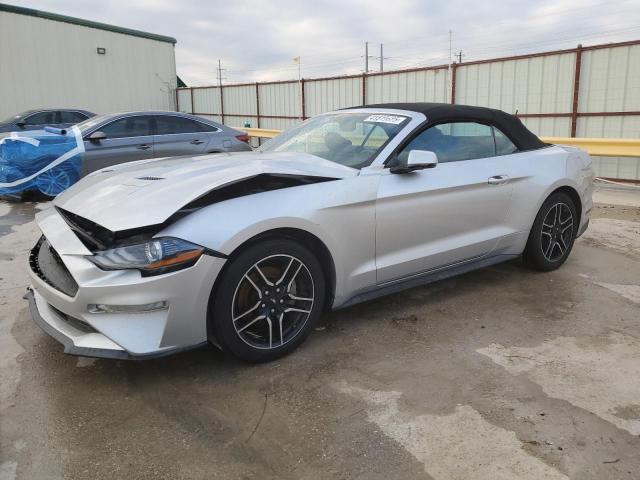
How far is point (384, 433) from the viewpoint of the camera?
241cm

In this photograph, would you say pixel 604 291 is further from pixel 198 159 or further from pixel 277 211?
pixel 198 159

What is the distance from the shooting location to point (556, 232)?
4594 mm

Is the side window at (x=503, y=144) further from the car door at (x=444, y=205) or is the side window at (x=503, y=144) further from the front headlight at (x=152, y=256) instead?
the front headlight at (x=152, y=256)

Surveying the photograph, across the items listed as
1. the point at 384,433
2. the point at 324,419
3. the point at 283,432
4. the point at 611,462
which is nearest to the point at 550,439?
the point at 611,462

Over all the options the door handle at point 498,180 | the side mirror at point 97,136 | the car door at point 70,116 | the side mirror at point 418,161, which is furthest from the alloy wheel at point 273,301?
the car door at point 70,116

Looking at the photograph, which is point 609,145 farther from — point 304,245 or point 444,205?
point 304,245

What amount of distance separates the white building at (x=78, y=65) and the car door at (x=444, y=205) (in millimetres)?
19162

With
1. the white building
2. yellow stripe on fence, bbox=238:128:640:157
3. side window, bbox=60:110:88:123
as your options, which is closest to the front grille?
yellow stripe on fence, bbox=238:128:640:157

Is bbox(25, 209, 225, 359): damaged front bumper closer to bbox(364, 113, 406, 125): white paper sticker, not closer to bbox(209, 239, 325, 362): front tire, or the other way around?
bbox(209, 239, 325, 362): front tire

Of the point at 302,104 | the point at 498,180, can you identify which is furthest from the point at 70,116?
the point at 498,180

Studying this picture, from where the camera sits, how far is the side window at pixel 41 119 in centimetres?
1280

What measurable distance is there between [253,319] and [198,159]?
1307 mm

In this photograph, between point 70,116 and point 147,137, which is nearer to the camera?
point 147,137

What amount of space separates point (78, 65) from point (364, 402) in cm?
2140
